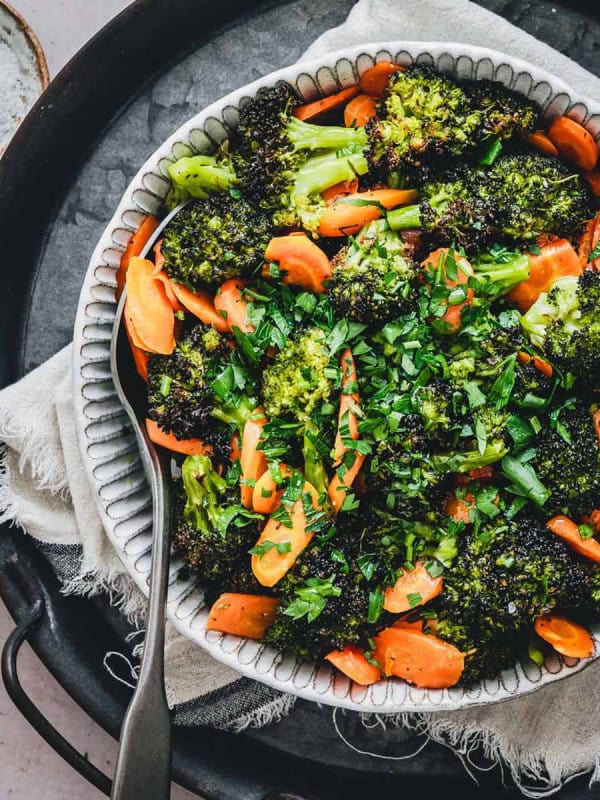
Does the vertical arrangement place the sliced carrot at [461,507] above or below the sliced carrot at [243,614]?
above

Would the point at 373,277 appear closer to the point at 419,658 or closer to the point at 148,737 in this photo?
the point at 419,658

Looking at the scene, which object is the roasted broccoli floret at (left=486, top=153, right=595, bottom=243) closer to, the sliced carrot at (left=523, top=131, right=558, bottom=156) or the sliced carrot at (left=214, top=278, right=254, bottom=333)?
the sliced carrot at (left=523, top=131, right=558, bottom=156)

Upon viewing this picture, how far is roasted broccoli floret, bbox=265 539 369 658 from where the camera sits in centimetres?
239

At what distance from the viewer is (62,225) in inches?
117

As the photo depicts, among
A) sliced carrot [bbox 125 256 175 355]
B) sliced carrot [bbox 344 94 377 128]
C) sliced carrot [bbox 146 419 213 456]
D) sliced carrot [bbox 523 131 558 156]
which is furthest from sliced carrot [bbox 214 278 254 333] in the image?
sliced carrot [bbox 523 131 558 156]

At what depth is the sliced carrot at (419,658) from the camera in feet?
7.82

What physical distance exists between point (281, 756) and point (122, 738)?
39.2 inches

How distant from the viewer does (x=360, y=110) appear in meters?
2.54

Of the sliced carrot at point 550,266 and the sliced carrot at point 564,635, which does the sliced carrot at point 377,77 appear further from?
the sliced carrot at point 564,635

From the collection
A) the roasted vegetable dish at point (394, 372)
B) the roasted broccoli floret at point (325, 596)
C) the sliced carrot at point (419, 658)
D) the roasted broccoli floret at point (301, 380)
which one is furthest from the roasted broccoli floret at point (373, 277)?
the sliced carrot at point (419, 658)

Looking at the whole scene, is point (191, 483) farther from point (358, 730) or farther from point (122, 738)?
point (358, 730)

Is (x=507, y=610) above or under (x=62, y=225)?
under

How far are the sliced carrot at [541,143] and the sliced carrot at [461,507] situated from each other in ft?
3.48

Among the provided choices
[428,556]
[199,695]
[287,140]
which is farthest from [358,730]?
[287,140]
